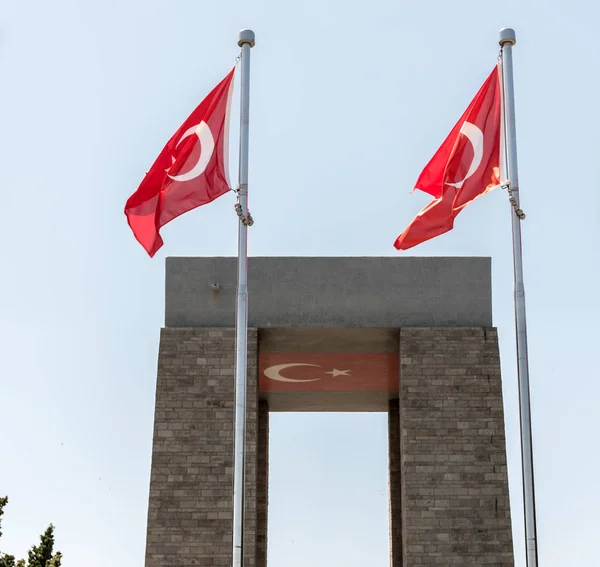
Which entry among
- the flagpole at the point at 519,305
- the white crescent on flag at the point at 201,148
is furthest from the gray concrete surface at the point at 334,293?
Result: the flagpole at the point at 519,305

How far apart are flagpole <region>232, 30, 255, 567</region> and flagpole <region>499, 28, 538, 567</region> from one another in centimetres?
348

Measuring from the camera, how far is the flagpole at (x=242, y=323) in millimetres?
13758

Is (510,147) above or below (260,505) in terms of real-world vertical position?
above

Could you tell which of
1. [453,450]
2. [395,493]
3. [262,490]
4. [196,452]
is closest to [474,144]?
[453,450]

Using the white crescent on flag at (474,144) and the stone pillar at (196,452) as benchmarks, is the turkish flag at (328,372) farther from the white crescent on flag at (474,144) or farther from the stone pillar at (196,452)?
the white crescent on flag at (474,144)

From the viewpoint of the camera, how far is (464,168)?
14.8 meters

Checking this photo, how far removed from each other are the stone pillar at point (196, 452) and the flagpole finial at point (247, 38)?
19.5ft

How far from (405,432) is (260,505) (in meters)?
7.22

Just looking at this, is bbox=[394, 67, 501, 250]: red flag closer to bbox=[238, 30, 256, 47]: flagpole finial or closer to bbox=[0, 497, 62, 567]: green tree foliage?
bbox=[238, 30, 256, 47]: flagpole finial

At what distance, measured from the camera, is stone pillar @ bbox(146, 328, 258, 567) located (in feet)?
61.0

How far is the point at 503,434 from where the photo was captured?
19.3m

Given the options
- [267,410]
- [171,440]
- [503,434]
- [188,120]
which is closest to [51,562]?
[267,410]

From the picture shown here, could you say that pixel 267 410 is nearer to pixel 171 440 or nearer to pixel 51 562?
pixel 171 440

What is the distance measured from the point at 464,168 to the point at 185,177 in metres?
3.76
